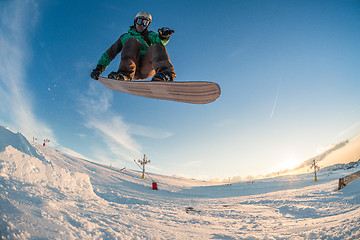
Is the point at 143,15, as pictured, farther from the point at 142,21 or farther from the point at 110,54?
the point at 110,54

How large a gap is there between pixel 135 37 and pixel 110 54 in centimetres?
76

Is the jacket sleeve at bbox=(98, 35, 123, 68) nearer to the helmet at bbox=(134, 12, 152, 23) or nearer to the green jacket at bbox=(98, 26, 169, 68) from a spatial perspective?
the green jacket at bbox=(98, 26, 169, 68)

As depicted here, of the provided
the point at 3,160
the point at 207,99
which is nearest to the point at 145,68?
the point at 207,99

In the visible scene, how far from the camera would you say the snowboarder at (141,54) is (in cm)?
278

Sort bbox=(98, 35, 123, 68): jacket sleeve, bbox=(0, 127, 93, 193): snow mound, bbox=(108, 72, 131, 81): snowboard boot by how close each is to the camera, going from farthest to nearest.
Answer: bbox=(98, 35, 123, 68): jacket sleeve → bbox=(108, 72, 131, 81): snowboard boot → bbox=(0, 127, 93, 193): snow mound

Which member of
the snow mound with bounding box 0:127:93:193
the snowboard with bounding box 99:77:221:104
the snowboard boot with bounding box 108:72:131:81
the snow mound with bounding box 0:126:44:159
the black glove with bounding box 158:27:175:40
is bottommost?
the snow mound with bounding box 0:127:93:193

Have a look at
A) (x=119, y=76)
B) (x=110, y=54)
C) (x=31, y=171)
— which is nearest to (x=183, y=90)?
(x=119, y=76)

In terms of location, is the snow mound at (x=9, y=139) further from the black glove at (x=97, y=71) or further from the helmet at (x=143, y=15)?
the helmet at (x=143, y=15)

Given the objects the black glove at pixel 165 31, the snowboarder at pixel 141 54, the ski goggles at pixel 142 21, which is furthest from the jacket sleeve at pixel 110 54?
the black glove at pixel 165 31

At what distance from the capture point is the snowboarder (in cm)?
278

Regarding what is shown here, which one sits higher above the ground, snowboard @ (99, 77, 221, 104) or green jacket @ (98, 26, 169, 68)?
green jacket @ (98, 26, 169, 68)

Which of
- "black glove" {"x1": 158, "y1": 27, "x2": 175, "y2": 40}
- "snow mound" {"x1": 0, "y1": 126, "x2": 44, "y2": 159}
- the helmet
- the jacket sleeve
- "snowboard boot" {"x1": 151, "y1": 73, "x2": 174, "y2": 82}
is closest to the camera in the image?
"snow mound" {"x1": 0, "y1": 126, "x2": 44, "y2": 159}

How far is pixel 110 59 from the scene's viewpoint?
3.65 m

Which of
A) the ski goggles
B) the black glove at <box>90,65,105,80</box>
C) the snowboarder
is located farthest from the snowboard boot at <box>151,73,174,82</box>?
the black glove at <box>90,65,105,80</box>
